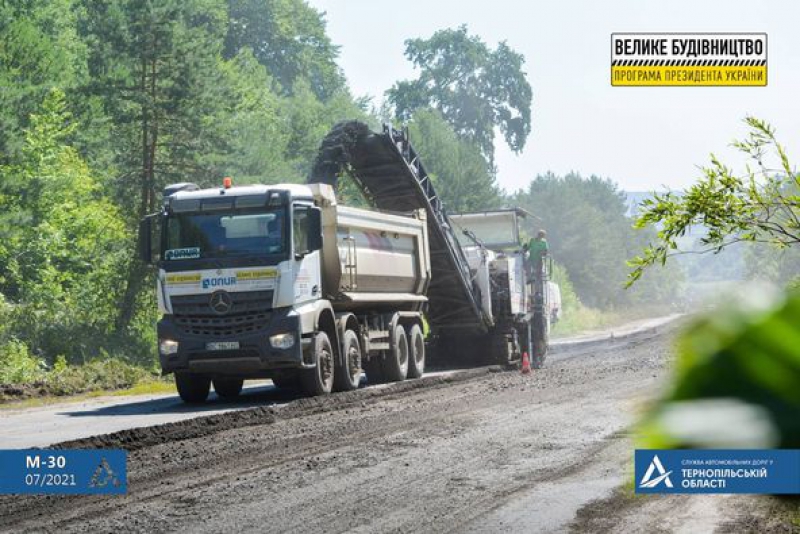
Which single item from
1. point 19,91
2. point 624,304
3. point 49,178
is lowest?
point 624,304

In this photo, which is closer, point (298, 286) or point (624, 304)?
point (298, 286)

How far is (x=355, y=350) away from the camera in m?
20.4

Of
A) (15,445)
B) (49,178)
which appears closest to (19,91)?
(49,178)

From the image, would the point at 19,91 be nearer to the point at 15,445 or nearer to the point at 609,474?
the point at 15,445

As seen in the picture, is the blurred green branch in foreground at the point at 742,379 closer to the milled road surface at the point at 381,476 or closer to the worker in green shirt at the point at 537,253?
the milled road surface at the point at 381,476

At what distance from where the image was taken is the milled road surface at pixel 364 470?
8.73 m

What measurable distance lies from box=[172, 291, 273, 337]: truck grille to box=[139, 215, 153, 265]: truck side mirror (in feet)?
2.86

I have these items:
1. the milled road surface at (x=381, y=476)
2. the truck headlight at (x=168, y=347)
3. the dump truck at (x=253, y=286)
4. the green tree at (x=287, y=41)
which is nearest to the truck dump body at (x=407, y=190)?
the dump truck at (x=253, y=286)

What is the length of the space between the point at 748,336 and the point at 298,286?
17959 mm

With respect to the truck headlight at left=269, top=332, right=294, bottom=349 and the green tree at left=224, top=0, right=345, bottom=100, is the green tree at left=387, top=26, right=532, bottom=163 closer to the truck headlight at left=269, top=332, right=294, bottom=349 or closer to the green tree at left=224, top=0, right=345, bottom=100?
the green tree at left=224, top=0, right=345, bottom=100

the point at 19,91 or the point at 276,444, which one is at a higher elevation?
the point at 19,91

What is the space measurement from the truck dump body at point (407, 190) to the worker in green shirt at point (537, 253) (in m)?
2.92

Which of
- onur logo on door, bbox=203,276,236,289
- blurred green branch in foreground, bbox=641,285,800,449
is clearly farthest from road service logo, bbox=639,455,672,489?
onur logo on door, bbox=203,276,236,289

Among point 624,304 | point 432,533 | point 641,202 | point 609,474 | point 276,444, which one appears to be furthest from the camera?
point 624,304
